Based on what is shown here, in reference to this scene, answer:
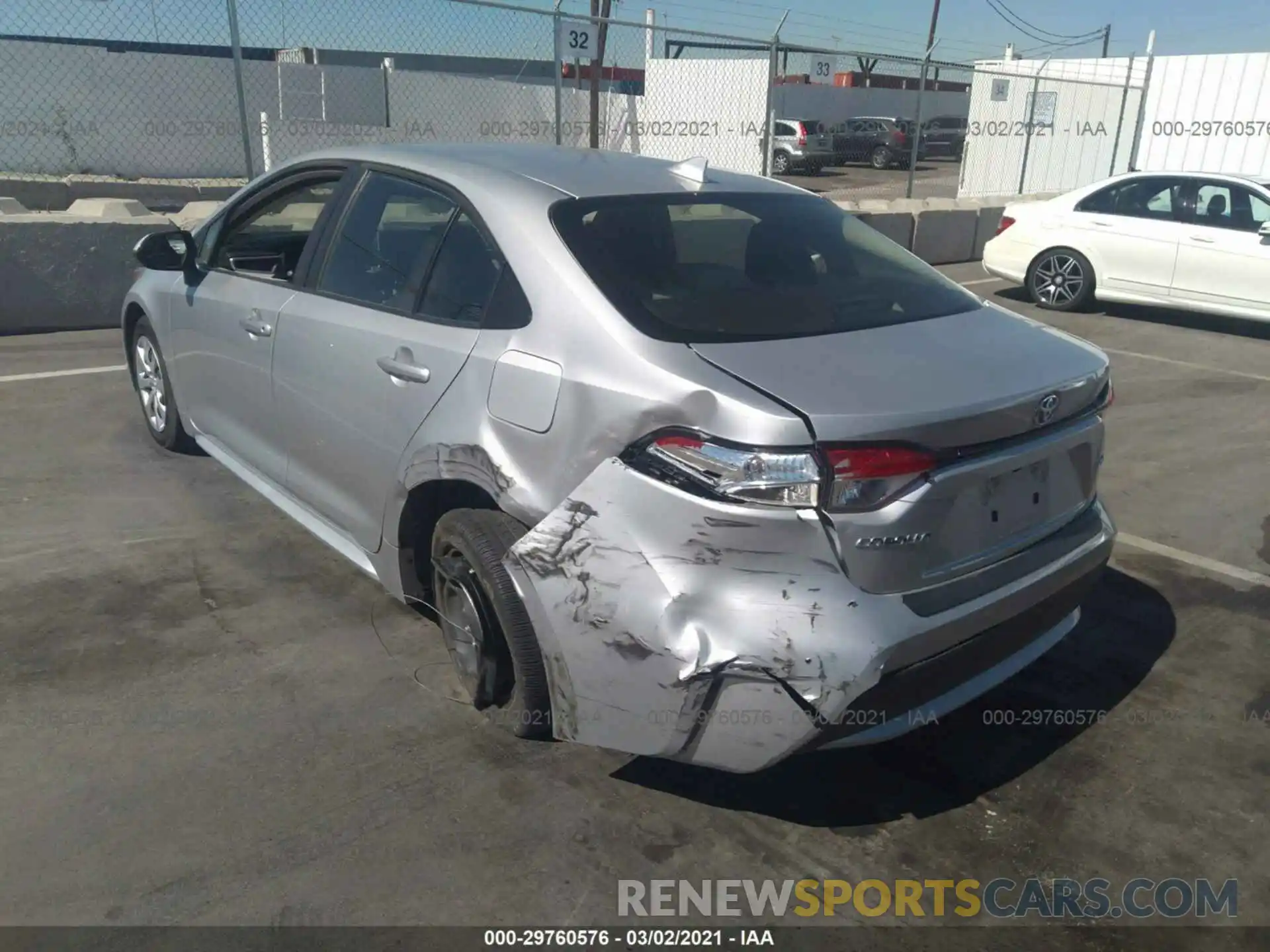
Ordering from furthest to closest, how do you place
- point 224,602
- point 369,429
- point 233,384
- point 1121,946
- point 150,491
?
point 150,491 → point 233,384 → point 224,602 → point 369,429 → point 1121,946

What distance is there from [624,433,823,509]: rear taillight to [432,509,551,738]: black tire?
59cm

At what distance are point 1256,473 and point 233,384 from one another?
5339 mm

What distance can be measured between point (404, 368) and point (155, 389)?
9.02ft

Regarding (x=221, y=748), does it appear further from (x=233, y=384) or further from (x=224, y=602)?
(x=233, y=384)

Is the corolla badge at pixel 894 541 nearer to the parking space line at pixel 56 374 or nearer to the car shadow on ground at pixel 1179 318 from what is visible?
Answer: the parking space line at pixel 56 374

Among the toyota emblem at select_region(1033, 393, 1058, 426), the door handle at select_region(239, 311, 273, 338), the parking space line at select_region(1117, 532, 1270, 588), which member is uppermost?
the toyota emblem at select_region(1033, 393, 1058, 426)

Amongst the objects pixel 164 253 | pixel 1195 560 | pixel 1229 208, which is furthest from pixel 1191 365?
pixel 164 253

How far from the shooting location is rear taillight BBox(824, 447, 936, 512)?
226cm

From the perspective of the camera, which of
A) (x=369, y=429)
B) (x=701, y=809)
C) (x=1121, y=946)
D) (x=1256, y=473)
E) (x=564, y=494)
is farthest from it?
(x=1256, y=473)

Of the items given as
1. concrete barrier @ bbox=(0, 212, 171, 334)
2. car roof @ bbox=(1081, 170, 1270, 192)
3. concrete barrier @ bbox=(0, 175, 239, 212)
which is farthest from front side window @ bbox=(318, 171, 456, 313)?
concrete barrier @ bbox=(0, 175, 239, 212)

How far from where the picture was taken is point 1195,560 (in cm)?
449

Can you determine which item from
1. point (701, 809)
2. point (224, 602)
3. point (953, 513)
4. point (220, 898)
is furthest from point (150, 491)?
point (953, 513)

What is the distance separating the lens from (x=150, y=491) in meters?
4.77

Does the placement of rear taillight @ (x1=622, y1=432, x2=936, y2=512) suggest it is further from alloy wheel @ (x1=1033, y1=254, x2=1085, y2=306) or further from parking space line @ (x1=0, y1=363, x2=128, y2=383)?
alloy wheel @ (x1=1033, y1=254, x2=1085, y2=306)
